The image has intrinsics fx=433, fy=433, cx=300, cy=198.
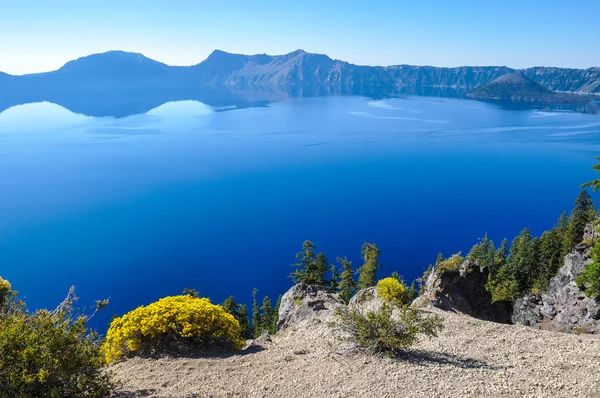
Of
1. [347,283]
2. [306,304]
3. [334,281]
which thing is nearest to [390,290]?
[306,304]

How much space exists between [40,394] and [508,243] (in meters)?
92.7

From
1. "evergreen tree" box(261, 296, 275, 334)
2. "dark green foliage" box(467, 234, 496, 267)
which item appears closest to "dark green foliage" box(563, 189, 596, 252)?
"dark green foliage" box(467, 234, 496, 267)

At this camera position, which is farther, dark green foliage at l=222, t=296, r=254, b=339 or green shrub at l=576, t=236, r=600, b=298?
dark green foliage at l=222, t=296, r=254, b=339

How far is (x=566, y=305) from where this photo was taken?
112 feet

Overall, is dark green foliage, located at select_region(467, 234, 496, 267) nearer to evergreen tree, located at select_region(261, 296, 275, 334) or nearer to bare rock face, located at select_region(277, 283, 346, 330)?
evergreen tree, located at select_region(261, 296, 275, 334)

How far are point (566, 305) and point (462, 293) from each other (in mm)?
8484

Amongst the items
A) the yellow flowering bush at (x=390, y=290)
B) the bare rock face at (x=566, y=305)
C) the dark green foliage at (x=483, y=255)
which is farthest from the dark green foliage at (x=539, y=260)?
the yellow flowering bush at (x=390, y=290)

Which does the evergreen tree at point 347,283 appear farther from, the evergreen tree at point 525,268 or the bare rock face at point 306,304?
the bare rock face at point 306,304

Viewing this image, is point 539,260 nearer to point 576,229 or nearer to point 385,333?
point 576,229

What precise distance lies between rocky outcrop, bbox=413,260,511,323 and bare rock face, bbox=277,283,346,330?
19.1 feet

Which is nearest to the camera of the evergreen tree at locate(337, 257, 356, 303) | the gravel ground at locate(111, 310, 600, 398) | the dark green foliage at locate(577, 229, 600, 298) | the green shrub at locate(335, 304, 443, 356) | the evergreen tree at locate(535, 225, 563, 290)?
the gravel ground at locate(111, 310, 600, 398)

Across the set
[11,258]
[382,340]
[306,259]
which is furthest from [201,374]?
[11,258]

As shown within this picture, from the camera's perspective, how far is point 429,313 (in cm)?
2370

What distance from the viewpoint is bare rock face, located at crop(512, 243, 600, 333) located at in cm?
2961
